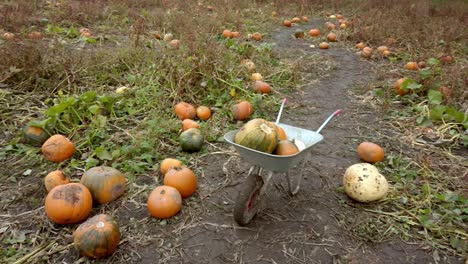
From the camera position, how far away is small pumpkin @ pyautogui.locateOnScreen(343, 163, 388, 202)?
329 centimetres

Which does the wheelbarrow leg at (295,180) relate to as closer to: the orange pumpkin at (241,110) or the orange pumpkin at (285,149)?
the orange pumpkin at (285,149)

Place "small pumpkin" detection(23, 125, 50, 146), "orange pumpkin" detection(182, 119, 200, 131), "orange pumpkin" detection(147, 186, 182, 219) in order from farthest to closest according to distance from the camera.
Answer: "orange pumpkin" detection(182, 119, 200, 131) → "small pumpkin" detection(23, 125, 50, 146) → "orange pumpkin" detection(147, 186, 182, 219)

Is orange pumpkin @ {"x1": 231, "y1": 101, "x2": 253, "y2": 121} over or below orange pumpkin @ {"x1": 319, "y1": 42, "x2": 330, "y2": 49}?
over

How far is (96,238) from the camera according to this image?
2.58 meters

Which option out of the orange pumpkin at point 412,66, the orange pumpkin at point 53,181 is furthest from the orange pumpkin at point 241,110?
the orange pumpkin at point 412,66

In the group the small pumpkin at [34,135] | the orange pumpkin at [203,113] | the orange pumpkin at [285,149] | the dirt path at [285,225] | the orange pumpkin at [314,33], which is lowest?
the orange pumpkin at [314,33]

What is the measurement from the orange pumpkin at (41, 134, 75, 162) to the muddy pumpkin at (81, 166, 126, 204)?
685 millimetres

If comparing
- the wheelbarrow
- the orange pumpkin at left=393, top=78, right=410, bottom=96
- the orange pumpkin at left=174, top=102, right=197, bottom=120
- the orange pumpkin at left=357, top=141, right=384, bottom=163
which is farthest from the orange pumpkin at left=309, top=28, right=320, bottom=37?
the wheelbarrow

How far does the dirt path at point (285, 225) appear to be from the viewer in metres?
2.81

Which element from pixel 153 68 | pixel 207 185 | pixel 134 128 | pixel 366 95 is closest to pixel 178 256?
pixel 207 185

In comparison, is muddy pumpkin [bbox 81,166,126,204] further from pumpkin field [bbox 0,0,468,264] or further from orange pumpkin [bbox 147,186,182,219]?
orange pumpkin [bbox 147,186,182,219]

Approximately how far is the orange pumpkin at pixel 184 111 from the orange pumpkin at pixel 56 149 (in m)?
1.42

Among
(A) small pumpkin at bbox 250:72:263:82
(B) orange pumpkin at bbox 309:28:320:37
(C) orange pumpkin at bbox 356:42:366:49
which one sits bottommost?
(C) orange pumpkin at bbox 356:42:366:49

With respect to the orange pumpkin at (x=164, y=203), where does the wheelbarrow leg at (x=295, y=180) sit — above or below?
below
